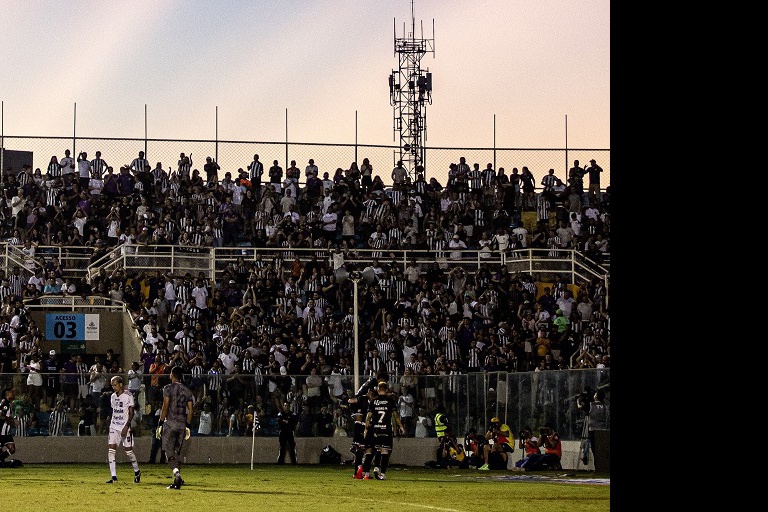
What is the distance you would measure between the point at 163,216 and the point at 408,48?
18852 millimetres

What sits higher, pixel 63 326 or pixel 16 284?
pixel 16 284

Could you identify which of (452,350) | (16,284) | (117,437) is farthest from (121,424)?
(16,284)

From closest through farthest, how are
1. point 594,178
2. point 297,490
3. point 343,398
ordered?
point 297,490 → point 343,398 → point 594,178

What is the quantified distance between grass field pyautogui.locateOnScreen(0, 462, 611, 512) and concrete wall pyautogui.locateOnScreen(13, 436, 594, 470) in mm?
696

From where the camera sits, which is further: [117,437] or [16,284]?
[16,284]

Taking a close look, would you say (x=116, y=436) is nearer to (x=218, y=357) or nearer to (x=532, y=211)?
(x=218, y=357)

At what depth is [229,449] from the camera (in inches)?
1292

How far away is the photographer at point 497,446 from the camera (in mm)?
30562

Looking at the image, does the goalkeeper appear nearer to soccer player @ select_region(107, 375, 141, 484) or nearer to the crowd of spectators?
soccer player @ select_region(107, 375, 141, 484)

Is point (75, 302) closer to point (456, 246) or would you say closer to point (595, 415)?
point (456, 246)

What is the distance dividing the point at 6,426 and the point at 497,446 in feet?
39.0

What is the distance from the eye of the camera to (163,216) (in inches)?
1644

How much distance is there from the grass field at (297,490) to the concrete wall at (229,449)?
70 centimetres

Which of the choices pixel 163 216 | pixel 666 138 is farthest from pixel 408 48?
pixel 666 138
